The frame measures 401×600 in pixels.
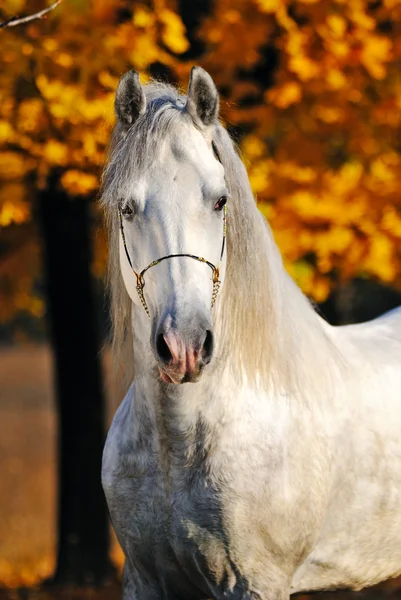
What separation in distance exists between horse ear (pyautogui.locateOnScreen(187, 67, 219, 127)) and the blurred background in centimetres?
155

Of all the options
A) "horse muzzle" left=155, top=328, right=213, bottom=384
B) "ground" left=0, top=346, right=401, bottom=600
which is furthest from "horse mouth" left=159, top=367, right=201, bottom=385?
"ground" left=0, top=346, right=401, bottom=600

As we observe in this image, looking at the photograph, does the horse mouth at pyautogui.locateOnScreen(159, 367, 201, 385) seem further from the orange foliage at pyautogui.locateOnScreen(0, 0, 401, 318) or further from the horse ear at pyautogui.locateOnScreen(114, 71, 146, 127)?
the orange foliage at pyautogui.locateOnScreen(0, 0, 401, 318)

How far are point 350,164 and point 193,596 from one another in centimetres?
463

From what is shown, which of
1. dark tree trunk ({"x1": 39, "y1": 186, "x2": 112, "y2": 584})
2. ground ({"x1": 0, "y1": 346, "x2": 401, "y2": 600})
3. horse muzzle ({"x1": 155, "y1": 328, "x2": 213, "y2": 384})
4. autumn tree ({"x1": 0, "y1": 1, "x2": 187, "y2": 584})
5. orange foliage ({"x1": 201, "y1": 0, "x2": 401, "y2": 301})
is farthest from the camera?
dark tree trunk ({"x1": 39, "y1": 186, "x2": 112, "y2": 584})

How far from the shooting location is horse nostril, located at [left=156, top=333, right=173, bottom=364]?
322cm

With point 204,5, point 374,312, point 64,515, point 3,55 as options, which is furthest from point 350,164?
point 374,312

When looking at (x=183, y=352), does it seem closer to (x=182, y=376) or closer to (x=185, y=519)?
(x=182, y=376)

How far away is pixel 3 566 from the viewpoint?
10.4 metres

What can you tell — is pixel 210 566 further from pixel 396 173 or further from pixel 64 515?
pixel 64 515

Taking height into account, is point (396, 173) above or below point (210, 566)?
above

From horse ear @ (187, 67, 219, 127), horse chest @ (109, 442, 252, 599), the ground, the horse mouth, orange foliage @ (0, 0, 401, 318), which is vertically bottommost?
the ground

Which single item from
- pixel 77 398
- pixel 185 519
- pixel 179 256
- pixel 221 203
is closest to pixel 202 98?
pixel 221 203

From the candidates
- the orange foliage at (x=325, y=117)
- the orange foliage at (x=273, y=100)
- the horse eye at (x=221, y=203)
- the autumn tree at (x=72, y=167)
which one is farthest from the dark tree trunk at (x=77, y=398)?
the horse eye at (x=221, y=203)

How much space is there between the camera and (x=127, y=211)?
357 cm
